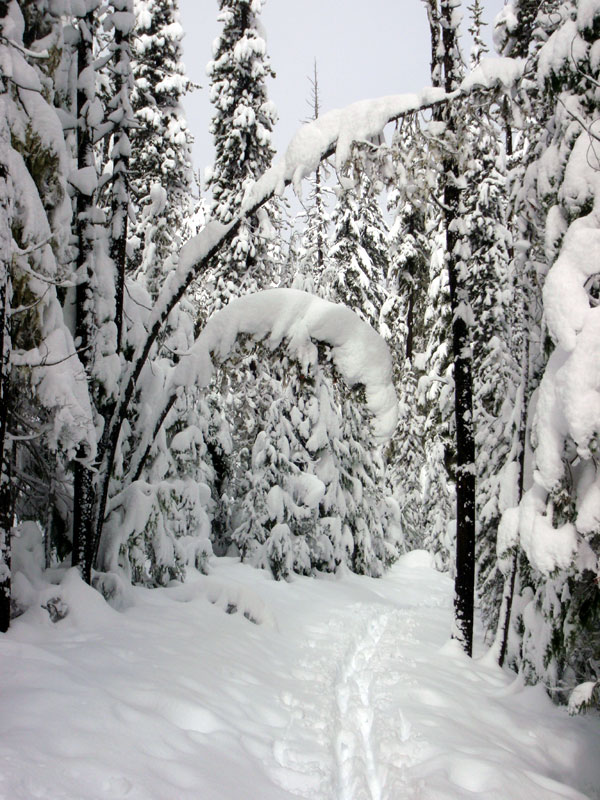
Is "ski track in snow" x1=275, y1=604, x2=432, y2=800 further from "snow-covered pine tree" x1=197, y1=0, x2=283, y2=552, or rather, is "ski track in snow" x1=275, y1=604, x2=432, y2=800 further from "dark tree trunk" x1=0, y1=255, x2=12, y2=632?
A: "snow-covered pine tree" x1=197, y1=0, x2=283, y2=552

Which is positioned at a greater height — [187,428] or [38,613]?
[187,428]

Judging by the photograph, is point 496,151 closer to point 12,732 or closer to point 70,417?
point 70,417

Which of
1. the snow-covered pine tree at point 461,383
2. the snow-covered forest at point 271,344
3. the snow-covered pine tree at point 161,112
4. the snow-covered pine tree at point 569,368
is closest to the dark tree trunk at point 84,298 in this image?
the snow-covered forest at point 271,344

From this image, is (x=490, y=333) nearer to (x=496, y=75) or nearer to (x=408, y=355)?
(x=496, y=75)

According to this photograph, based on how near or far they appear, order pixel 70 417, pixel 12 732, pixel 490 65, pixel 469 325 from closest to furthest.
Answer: pixel 12 732, pixel 70 417, pixel 490 65, pixel 469 325

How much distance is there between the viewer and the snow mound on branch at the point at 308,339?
6.34 meters

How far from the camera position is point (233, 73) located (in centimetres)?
1734

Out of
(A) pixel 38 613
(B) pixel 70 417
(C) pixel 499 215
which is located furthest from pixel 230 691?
(C) pixel 499 215

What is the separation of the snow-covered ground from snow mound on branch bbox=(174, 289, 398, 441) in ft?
9.86

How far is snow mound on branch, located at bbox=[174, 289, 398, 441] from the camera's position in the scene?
6344 mm

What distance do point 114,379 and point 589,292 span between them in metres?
5.18

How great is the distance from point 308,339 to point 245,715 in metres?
3.94

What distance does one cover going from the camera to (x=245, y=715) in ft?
17.4

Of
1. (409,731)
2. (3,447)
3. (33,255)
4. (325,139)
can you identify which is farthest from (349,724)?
(325,139)
